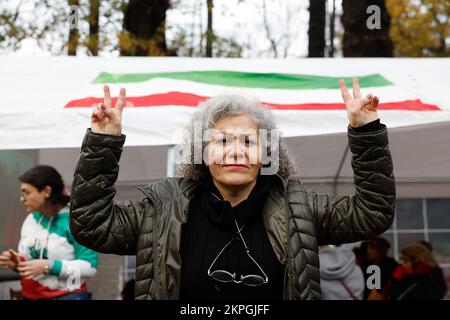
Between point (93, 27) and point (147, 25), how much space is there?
0.78 meters

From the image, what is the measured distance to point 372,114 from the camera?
177 cm

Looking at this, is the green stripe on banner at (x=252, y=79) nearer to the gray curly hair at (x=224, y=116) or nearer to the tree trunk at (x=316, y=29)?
the gray curly hair at (x=224, y=116)

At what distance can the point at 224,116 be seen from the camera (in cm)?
187

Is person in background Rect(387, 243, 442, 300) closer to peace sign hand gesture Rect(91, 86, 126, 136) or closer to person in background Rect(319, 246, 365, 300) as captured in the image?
person in background Rect(319, 246, 365, 300)

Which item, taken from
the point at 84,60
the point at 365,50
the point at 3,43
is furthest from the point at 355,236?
the point at 3,43

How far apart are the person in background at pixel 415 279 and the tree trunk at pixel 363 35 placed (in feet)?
10.0

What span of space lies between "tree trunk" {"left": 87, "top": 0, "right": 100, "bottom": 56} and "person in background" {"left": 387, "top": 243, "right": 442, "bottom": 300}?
5.19 m

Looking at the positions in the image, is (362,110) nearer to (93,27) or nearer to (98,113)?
(98,113)

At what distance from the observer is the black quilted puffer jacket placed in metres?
1.71

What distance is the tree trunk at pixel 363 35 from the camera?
7.77m

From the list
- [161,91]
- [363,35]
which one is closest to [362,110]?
[161,91]

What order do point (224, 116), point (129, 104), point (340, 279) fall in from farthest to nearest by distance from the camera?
point (340, 279), point (129, 104), point (224, 116)

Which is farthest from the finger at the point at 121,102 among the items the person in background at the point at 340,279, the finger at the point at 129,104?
the person in background at the point at 340,279
